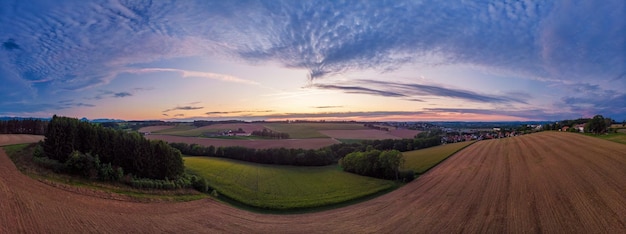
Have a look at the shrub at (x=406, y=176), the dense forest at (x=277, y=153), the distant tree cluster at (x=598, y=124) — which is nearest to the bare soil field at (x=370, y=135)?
the dense forest at (x=277, y=153)

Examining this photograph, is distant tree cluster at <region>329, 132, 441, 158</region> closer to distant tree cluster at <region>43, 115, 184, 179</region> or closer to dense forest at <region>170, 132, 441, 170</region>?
dense forest at <region>170, 132, 441, 170</region>

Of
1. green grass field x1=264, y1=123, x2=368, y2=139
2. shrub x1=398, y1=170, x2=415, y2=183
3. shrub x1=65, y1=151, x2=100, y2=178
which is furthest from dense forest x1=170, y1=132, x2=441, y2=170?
shrub x1=65, y1=151, x2=100, y2=178

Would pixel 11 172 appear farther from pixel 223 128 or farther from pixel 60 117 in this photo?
pixel 223 128

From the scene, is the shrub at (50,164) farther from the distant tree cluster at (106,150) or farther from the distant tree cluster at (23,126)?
the distant tree cluster at (23,126)

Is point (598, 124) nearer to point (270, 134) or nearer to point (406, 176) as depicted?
point (406, 176)

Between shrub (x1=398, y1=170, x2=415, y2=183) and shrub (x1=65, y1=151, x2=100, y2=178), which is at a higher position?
shrub (x1=65, y1=151, x2=100, y2=178)
